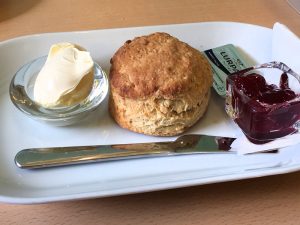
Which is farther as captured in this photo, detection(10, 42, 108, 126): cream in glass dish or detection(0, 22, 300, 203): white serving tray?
detection(10, 42, 108, 126): cream in glass dish

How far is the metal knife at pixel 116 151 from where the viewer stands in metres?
0.74

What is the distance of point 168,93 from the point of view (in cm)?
77

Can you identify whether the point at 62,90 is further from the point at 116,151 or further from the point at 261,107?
the point at 261,107

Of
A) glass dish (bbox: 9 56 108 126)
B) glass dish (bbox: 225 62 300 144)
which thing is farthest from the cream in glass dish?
glass dish (bbox: 225 62 300 144)

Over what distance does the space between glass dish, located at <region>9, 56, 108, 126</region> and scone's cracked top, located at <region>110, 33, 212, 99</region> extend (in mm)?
60

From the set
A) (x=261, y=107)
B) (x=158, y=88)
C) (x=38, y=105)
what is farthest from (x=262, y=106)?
(x=38, y=105)

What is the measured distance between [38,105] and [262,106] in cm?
43

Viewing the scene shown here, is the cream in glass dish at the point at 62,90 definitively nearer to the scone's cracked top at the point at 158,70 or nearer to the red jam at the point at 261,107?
the scone's cracked top at the point at 158,70

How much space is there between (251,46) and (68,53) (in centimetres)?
44

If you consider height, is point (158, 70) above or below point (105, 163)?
above

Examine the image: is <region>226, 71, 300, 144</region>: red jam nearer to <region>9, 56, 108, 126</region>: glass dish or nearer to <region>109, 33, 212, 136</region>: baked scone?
<region>109, 33, 212, 136</region>: baked scone

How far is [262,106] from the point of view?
2.57ft

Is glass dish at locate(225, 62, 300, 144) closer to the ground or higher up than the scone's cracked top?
closer to the ground

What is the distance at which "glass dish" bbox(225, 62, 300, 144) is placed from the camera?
Answer: 79 centimetres
